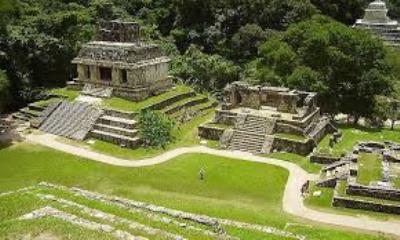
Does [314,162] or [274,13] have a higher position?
[274,13]

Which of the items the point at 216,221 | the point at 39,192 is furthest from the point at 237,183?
the point at 39,192

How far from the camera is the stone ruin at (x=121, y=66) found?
121ft

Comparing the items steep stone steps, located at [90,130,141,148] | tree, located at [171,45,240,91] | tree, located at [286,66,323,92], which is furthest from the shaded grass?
tree, located at [171,45,240,91]

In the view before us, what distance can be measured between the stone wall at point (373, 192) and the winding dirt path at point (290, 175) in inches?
66.1

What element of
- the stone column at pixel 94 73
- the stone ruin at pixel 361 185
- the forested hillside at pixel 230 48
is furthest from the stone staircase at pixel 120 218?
the stone column at pixel 94 73

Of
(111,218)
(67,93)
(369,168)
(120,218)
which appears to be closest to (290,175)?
(369,168)

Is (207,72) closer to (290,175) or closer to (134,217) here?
(290,175)

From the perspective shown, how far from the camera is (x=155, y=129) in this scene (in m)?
33.3

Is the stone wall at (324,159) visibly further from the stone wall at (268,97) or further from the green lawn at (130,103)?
the green lawn at (130,103)

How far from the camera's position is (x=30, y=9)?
49000 mm

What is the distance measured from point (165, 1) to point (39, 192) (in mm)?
47729

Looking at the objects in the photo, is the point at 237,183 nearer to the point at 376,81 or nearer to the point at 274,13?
the point at 376,81

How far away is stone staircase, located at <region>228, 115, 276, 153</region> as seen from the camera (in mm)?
31891

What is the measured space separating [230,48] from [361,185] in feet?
111
